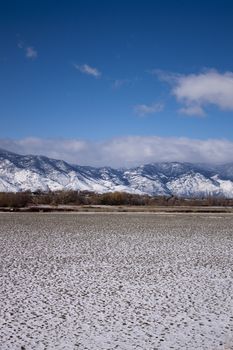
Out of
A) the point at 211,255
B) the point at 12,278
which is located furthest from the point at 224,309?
the point at 211,255

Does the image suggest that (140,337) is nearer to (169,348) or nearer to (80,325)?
(169,348)

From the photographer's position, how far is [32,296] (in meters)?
11.8

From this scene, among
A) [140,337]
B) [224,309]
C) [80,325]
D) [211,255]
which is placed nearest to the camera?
[140,337]

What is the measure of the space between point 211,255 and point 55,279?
8.97 meters

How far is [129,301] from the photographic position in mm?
11523

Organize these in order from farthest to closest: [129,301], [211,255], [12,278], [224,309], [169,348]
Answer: [211,255], [12,278], [129,301], [224,309], [169,348]

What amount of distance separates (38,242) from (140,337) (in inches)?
655

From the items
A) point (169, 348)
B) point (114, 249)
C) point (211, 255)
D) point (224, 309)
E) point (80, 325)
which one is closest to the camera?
point (169, 348)

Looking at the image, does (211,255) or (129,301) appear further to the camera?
(211,255)

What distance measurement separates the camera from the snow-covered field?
8508mm

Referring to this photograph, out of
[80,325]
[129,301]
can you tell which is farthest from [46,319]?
[129,301]

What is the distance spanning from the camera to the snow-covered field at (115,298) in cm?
851

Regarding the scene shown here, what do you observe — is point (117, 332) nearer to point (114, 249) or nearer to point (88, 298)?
point (88, 298)

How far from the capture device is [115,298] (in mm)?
Answer: 11805
